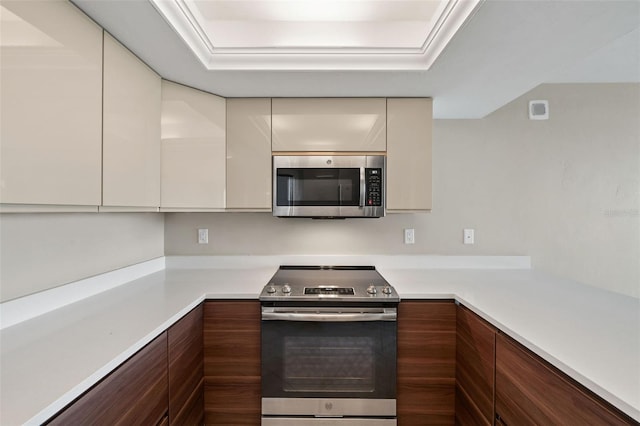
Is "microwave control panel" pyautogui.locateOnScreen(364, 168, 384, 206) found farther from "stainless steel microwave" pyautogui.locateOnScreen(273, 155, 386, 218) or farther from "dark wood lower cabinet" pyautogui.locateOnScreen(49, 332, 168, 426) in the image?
"dark wood lower cabinet" pyautogui.locateOnScreen(49, 332, 168, 426)

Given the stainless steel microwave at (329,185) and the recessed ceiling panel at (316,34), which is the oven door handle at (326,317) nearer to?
the stainless steel microwave at (329,185)

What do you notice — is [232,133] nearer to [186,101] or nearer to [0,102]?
[186,101]

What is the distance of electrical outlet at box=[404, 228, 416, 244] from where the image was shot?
7.10 ft

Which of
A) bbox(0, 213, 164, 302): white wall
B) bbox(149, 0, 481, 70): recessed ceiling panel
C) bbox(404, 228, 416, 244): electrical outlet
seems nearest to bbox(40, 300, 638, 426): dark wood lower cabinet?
bbox(0, 213, 164, 302): white wall

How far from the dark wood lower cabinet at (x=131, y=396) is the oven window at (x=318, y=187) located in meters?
1.02

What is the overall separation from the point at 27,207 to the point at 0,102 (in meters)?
0.30

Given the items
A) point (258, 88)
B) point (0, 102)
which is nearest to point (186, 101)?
point (258, 88)

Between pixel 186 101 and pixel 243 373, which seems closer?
pixel 243 373

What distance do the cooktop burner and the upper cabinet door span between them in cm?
96

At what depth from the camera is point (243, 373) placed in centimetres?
150

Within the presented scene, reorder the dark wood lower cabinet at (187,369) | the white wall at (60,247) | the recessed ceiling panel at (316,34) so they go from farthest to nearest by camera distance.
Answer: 1. the recessed ceiling panel at (316,34)
2. the dark wood lower cabinet at (187,369)
3. the white wall at (60,247)

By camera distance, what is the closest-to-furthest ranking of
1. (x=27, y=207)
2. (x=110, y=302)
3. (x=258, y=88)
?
1. (x=27, y=207)
2. (x=110, y=302)
3. (x=258, y=88)

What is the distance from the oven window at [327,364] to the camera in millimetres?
1491

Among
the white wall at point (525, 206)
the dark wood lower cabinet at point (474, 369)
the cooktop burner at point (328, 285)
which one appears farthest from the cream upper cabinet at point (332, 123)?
the dark wood lower cabinet at point (474, 369)
